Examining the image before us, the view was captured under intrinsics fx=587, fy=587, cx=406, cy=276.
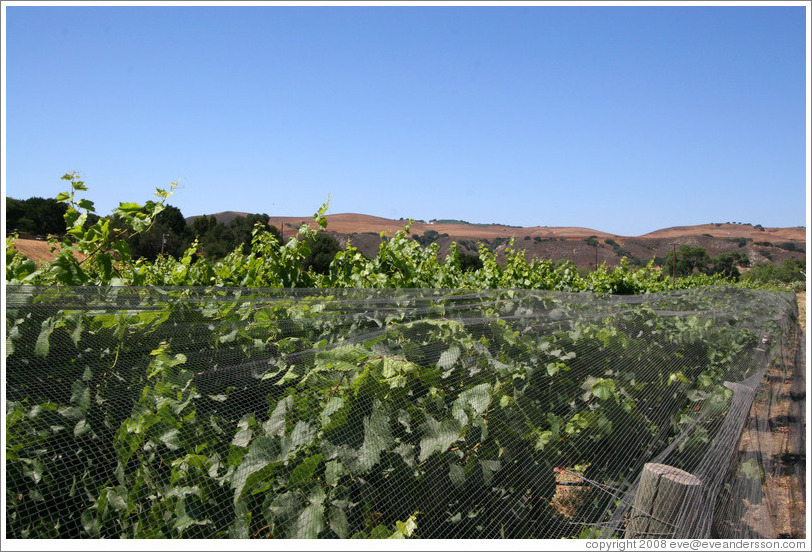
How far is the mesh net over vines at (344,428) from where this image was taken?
139 centimetres

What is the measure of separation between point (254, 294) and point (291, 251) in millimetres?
1318

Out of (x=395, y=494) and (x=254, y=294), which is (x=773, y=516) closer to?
(x=395, y=494)

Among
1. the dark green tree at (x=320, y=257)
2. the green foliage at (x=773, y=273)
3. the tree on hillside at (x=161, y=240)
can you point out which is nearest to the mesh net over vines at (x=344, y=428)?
the tree on hillside at (x=161, y=240)

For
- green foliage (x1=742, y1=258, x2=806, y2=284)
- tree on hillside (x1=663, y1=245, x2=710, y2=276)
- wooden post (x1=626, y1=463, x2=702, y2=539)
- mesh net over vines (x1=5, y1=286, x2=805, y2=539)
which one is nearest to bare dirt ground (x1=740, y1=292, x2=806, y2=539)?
mesh net over vines (x1=5, y1=286, x2=805, y2=539)

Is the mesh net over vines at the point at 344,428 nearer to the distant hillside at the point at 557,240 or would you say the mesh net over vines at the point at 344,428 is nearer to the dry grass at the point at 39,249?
the dry grass at the point at 39,249

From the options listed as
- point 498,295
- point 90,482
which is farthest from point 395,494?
point 498,295

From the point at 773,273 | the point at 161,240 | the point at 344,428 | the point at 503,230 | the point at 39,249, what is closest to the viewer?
the point at 344,428

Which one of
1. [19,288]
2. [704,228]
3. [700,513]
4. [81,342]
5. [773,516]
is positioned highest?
[704,228]

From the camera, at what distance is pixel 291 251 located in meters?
3.84

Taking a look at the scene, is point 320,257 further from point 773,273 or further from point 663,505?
point 773,273

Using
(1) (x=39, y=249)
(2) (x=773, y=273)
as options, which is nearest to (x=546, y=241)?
(1) (x=39, y=249)

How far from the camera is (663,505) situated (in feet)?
6.14

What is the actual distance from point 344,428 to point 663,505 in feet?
3.53

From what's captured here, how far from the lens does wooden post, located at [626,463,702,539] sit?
6.09 ft
